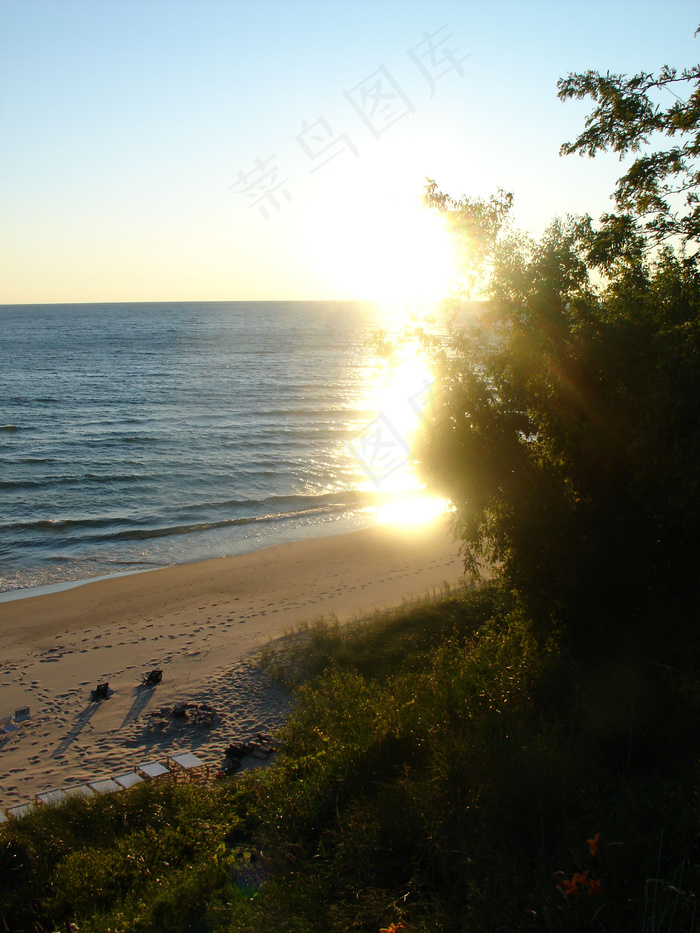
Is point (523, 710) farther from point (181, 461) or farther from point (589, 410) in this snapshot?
point (181, 461)

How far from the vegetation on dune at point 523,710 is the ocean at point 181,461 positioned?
6.19 ft

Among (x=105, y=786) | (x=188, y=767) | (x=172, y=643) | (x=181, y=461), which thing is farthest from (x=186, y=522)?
(x=105, y=786)

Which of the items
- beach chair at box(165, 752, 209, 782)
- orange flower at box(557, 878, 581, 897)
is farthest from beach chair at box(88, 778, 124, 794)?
orange flower at box(557, 878, 581, 897)

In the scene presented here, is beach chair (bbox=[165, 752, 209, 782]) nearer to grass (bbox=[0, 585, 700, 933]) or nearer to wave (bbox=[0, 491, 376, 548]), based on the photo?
Result: grass (bbox=[0, 585, 700, 933])

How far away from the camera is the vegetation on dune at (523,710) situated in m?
4.35

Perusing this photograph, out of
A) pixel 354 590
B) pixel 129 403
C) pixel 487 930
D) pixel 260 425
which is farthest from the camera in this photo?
pixel 129 403

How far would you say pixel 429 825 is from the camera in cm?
484

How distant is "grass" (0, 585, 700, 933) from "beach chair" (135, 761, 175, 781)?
50cm

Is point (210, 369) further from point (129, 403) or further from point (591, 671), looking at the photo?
point (591, 671)

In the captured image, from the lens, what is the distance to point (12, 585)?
16.7m

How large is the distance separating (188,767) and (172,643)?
5501 mm

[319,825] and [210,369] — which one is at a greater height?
[210,369]

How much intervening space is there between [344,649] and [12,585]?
10725 millimetres

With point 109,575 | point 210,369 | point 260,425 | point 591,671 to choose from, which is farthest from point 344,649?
point 210,369
